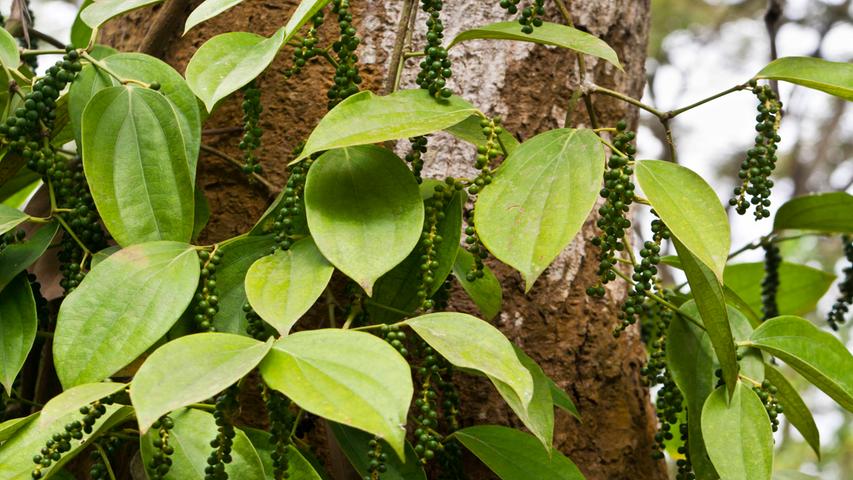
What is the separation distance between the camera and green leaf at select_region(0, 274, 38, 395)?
2.32 ft

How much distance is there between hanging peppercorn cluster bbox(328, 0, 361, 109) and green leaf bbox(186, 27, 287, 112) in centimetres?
5

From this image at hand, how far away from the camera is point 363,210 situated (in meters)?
0.65

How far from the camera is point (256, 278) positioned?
0.64 m

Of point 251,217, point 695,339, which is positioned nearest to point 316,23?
point 251,217

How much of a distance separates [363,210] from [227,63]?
17cm

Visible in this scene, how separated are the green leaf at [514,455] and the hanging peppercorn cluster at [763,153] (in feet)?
0.80

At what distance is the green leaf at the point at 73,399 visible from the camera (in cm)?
55

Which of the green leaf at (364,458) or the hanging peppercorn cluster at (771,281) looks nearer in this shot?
the green leaf at (364,458)

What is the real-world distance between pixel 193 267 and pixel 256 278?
0.17 feet

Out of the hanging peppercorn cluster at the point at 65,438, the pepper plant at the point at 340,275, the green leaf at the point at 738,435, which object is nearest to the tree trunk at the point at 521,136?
the pepper plant at the point at 340,275

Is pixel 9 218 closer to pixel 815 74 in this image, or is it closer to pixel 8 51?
pixel 8 51

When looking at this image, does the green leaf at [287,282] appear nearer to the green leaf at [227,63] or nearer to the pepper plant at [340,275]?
the pepper plant at [340,275]

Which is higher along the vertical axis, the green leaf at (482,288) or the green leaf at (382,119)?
the green leaf at (382,119)

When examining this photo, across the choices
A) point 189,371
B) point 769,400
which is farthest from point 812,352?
point 189,371
